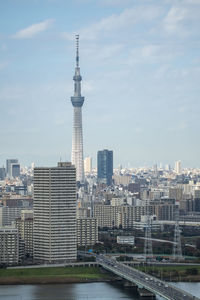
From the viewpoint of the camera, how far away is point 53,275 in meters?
32.2

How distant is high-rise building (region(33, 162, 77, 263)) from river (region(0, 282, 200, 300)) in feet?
15.2

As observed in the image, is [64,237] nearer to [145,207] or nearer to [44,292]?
[44,292]

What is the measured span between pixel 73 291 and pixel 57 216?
659 centimetres

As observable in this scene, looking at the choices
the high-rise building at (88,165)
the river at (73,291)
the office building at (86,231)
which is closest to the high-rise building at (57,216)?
the river at (73,291)

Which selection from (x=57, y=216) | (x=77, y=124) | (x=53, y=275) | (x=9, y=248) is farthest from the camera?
(x=77, y=124)

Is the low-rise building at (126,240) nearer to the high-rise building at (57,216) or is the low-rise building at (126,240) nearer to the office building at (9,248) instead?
the high-rise building at (57,216)

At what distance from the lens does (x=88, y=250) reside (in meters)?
39.6

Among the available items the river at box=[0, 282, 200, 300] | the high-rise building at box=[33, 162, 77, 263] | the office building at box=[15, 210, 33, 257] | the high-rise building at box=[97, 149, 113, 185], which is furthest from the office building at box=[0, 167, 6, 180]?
the river at box=[0, 282, 200, 300]

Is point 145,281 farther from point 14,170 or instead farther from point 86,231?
point 14,170

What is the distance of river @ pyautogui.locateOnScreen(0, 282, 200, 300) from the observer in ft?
91.1

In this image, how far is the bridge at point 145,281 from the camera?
82.9 ft

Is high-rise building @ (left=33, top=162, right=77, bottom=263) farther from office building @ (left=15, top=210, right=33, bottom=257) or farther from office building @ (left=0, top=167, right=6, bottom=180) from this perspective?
office building @ (left=0, top=167, right=6, bottom=180)

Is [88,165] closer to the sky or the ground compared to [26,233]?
closer to the sky

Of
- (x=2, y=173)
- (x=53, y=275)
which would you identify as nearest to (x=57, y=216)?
(x=53, y=275)
